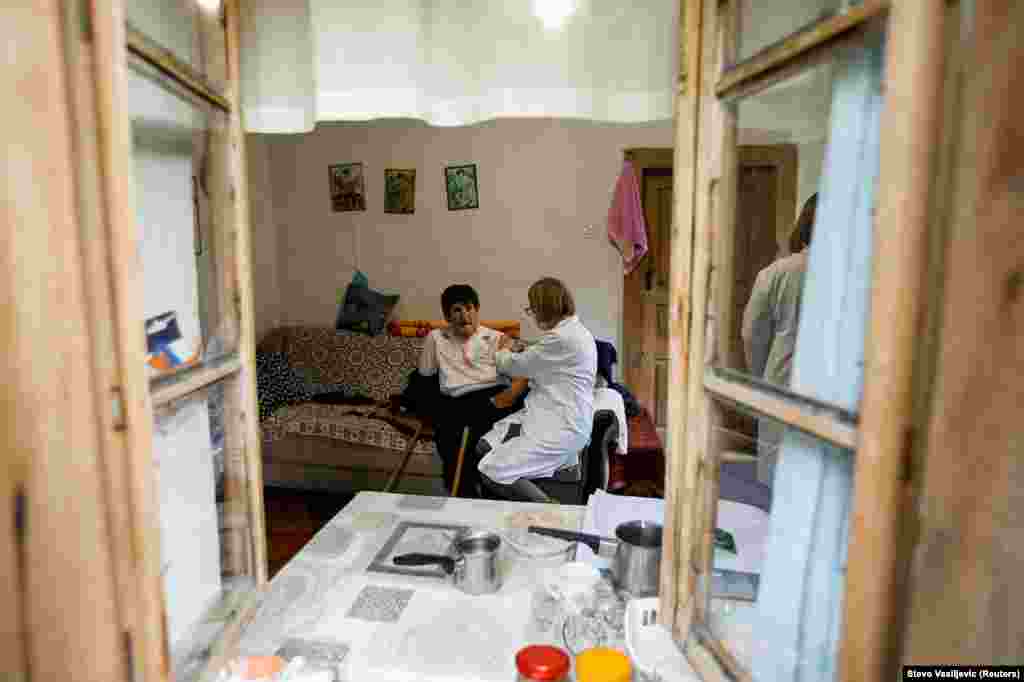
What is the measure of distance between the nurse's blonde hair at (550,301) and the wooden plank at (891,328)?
7.13ft

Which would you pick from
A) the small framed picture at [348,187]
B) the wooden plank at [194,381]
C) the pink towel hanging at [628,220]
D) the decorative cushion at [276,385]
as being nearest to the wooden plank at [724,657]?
the wooden plank at [194,381]

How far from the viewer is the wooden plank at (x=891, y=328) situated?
0.51 m

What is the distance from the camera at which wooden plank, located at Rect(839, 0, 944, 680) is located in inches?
20.0

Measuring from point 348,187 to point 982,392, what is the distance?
4466 mm

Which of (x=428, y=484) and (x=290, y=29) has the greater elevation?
(x=290, y=29)

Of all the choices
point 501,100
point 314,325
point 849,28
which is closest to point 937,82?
point 849,28

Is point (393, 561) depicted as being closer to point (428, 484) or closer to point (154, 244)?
point (154, 244)

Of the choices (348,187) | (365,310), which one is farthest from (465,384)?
(348,187)

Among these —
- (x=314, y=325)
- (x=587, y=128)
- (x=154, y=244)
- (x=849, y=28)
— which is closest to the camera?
(x=849, y=28)

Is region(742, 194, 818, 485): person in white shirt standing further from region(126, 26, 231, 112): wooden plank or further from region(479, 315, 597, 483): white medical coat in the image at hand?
region(479, 315, 597, 483): white medical coat

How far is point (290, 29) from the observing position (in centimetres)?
117

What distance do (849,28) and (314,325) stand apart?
4358mm

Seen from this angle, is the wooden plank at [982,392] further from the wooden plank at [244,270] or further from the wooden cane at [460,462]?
the wooden cane at [460,462]

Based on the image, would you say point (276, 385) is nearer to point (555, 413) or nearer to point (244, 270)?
point (555, 413)
